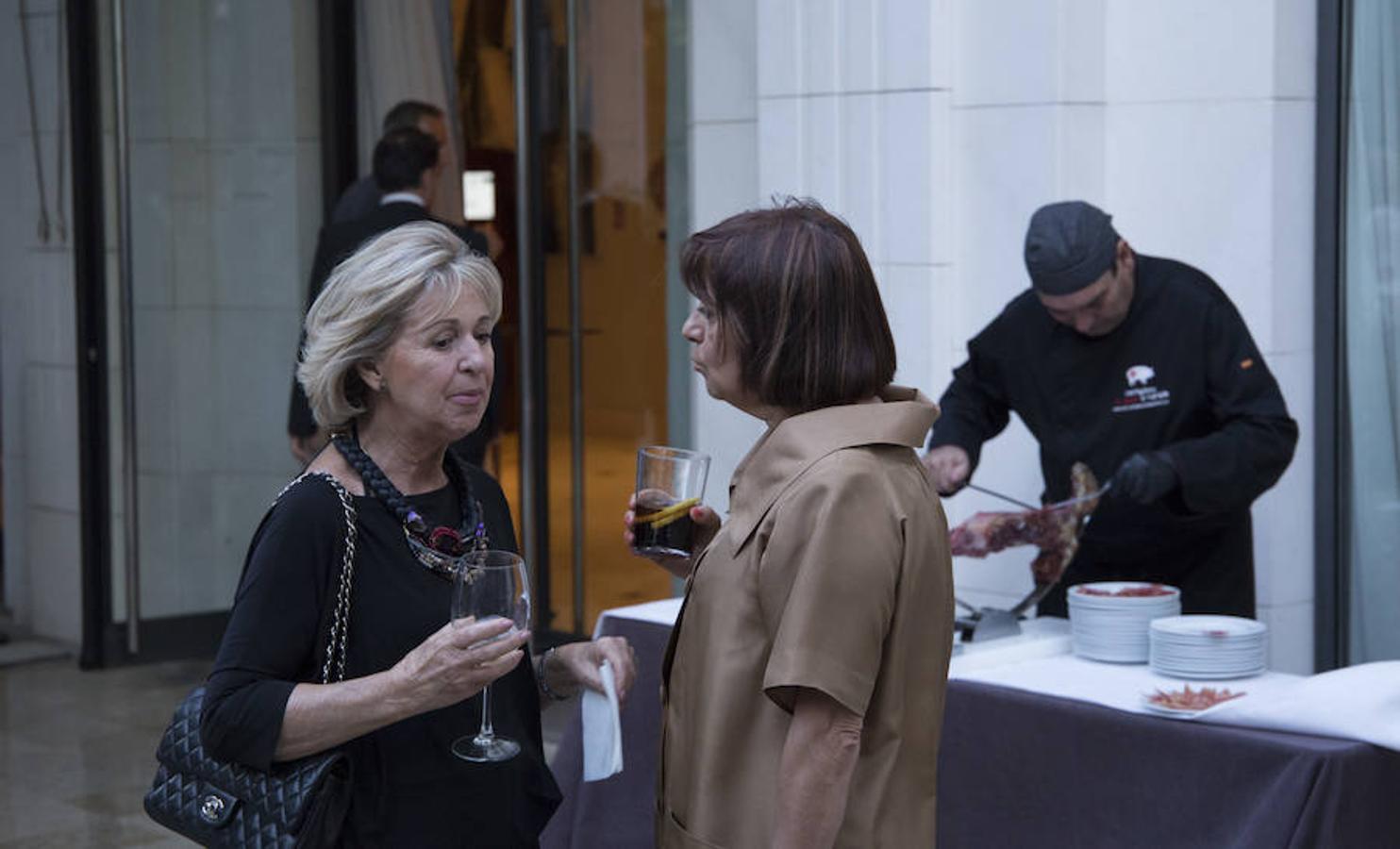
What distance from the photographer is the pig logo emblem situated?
13.6 feet

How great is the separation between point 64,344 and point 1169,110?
4.73 metres

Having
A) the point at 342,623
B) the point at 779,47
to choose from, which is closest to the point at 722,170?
the point at 779,47

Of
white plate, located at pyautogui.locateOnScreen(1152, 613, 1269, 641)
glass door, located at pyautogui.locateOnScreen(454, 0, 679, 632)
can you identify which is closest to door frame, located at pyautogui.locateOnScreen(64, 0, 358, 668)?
glass door, located at pyautogui.locateOnScreen(454, 0, 679, 632)

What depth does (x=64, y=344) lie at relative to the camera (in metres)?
7.80

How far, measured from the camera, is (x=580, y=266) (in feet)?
23.4

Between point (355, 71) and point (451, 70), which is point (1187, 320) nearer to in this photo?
point (451, 70)

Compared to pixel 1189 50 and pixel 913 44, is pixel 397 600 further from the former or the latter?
pixel 1189 50

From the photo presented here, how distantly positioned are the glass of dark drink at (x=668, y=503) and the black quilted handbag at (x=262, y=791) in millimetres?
467

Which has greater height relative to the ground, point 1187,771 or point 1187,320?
point 1187,320

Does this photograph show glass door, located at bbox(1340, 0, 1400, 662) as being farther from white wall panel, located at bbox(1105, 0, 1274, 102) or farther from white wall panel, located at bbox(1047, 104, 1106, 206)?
white wall panel, located at bbox(1047, 104, 1106, 206)

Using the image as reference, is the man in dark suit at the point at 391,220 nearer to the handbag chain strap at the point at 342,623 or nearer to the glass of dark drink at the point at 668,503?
the glass of dark drink at the point at 668,503

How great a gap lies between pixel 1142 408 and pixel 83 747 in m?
3.98

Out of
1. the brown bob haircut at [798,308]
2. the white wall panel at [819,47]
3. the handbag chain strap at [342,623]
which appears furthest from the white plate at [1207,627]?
the white wall panel at [819,47]

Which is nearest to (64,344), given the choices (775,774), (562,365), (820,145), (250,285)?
(250,285)
